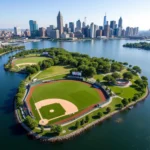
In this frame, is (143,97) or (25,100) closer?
(25,100)

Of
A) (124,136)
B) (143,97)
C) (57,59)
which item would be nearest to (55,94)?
(124,136)

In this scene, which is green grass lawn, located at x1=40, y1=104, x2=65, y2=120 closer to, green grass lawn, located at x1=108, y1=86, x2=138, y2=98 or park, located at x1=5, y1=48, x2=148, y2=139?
park, located at x1=5, y1=48, x2=148, y2=139

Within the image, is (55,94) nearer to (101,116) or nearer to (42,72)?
(101,116)

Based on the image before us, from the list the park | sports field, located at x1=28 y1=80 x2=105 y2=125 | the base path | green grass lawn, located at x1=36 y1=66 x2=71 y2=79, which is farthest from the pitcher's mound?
green grass lawn, located at x1=36 y1=66 x2=71 y2=79

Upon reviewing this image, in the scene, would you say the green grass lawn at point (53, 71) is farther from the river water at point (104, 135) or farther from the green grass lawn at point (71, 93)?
the river water at point (104, 135)

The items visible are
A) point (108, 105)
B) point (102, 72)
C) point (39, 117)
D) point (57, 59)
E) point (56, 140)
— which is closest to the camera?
point (56, 140)

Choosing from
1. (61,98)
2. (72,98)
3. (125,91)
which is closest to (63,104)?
(61,98)

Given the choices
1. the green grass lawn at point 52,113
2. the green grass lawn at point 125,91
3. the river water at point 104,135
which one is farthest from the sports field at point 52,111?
the green grass lawn at point 125,91
